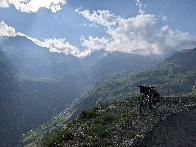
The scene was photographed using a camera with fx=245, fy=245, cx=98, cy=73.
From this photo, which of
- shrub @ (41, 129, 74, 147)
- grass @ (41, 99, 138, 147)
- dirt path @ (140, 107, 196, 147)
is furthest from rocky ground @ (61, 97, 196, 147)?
shrub @ (41, 129, 74, 147)

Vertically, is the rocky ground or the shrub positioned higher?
the shrub

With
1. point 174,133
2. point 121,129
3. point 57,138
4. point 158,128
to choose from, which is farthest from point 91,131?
point 174,133

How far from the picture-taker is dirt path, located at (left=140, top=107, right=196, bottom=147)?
16.7 metres

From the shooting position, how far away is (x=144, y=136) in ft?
60.7

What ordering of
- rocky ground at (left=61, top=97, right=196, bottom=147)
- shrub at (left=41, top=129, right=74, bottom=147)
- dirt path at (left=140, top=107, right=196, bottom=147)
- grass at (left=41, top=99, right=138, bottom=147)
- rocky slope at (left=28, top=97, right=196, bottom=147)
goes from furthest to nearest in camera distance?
shrub at (left=41, top=129, right=74, bottom=147) → grass at (left=41, top=99, right=138, bottom=147) → rocky slope at (left=28, top=97, right=196, bottom=147) → rocky ground at (left=61, top=97, right=196, bottom=147) → dirt path at (left=140, top=107, right=196, bottom=147)

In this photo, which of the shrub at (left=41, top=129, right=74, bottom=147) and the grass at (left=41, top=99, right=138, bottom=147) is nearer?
the grass at (left=41, top=99, right=138, bottom=147)

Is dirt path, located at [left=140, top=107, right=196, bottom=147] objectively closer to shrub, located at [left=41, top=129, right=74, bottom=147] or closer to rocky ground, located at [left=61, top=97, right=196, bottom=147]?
rocky ground, located at [left=61, top=97, right=196, bottom=147]

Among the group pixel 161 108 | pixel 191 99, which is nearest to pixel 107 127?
pixel 161 108

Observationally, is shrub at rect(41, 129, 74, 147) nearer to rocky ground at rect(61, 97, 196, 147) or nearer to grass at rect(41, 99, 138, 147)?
grass at rect(41, 99, 138, 147)

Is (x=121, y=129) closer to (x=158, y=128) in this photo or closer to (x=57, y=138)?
(x=158, y=128)

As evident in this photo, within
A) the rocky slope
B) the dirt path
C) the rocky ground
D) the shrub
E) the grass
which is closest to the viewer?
the dirt path

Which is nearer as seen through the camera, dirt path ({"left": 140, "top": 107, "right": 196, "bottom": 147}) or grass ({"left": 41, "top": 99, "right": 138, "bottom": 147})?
dirt path ({"left": 140, "top": 107, "right": 196, "bottom": 147})

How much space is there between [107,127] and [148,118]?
15.8 ft

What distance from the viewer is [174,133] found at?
18.9m
